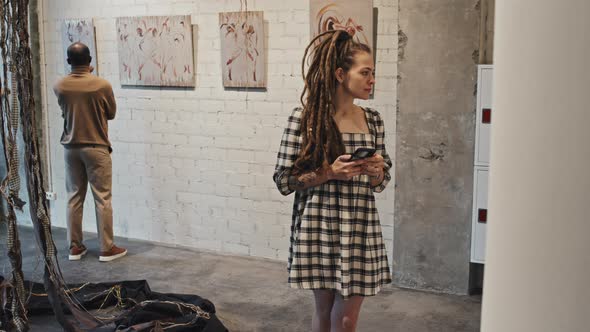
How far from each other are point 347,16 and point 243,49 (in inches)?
37.7

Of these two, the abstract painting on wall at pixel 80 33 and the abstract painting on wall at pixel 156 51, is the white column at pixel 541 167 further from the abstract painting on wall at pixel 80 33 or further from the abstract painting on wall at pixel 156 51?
the abstract painting on wall at pixel 80 33

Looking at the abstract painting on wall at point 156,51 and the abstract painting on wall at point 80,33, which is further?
the abstract painting on wall at point 80,33

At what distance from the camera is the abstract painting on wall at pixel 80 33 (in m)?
5.93

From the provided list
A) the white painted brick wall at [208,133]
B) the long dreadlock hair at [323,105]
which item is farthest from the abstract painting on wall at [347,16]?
the long dreadlock hair at [323,105]

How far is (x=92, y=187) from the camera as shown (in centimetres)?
541

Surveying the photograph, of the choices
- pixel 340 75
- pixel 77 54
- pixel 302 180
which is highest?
pixel 77 54

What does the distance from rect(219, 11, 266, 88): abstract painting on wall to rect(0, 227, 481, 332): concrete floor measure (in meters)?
1.52

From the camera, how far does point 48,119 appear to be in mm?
6402

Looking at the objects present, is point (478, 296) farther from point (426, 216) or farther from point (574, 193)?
point (574, 193)

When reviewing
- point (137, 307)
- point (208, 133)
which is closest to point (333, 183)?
point (137, 307)

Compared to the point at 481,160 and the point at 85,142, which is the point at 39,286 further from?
the point at 481,160

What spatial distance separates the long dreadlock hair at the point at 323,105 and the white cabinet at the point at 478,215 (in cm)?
198

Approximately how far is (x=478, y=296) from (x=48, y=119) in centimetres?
441

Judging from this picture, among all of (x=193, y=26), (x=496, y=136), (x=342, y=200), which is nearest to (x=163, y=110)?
(x=193, y=26)
